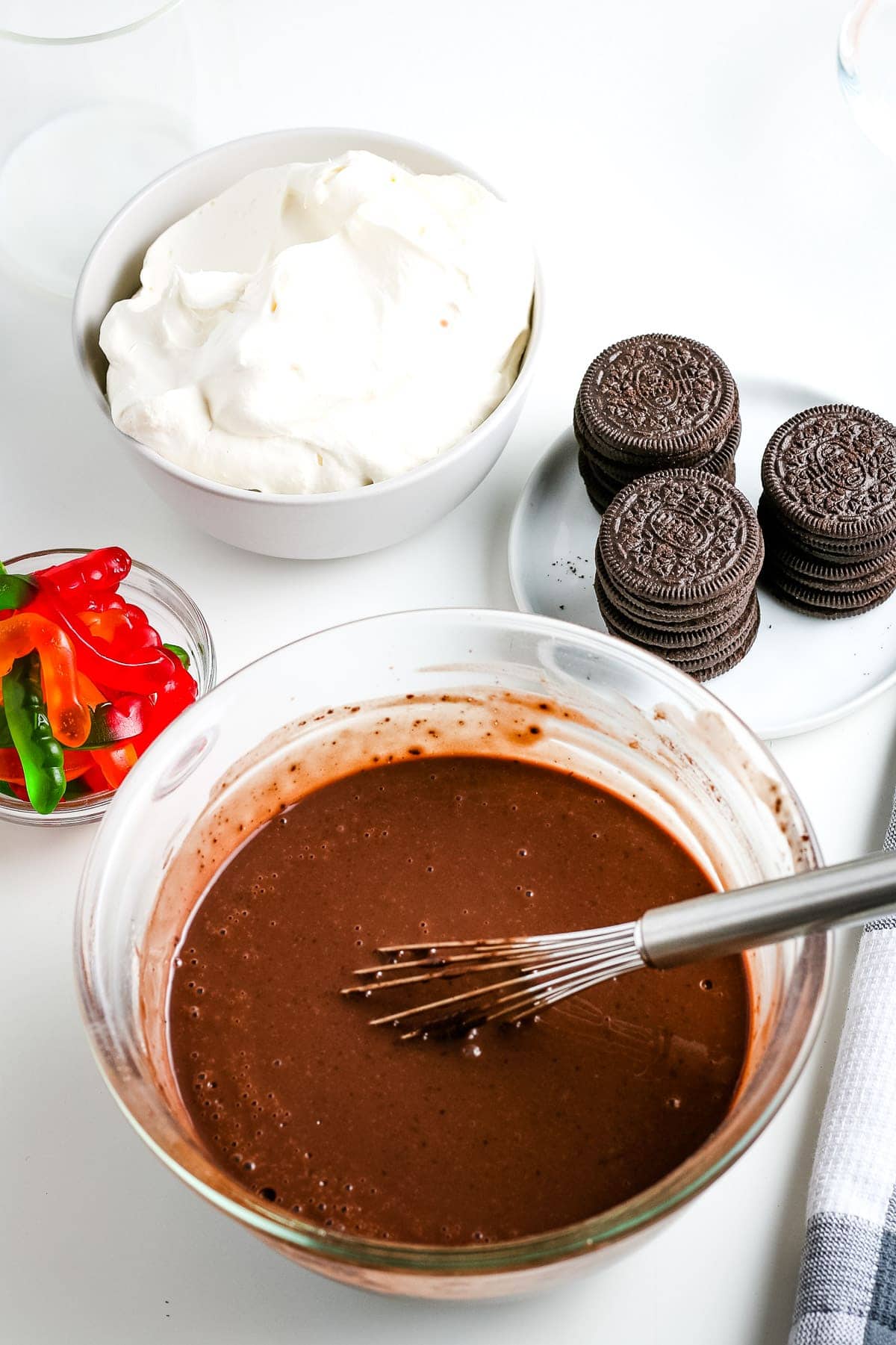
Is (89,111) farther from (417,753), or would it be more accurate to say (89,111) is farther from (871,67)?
(417,753)

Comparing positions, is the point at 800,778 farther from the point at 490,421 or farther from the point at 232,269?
the point at 232,269

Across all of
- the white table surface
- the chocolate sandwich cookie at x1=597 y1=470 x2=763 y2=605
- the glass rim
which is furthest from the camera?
the glass rim

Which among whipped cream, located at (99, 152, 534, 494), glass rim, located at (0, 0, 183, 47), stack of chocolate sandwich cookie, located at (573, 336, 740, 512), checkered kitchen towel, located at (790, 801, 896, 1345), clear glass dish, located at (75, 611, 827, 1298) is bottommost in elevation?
checkered kitchen towel, located at (790, 801, 896, 1345)

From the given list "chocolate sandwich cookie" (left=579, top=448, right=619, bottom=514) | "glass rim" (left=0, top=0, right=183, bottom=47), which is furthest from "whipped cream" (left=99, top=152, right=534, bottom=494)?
"glass rim" (left=0, top=0, right=183, bottom=47)

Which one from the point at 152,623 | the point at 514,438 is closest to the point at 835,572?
the point at 514,438

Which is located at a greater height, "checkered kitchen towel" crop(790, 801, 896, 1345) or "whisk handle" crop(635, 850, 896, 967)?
"whisk handle" crop(635, 850, 896, 967)

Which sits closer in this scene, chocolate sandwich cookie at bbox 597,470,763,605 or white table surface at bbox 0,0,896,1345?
white table surface at bbox 0,0,896,1345

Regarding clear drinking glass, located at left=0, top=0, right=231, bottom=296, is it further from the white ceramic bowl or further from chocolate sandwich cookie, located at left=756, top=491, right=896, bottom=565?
chocolate sandwich cookie, located at left=756, top=491, right=896, bottom=565
